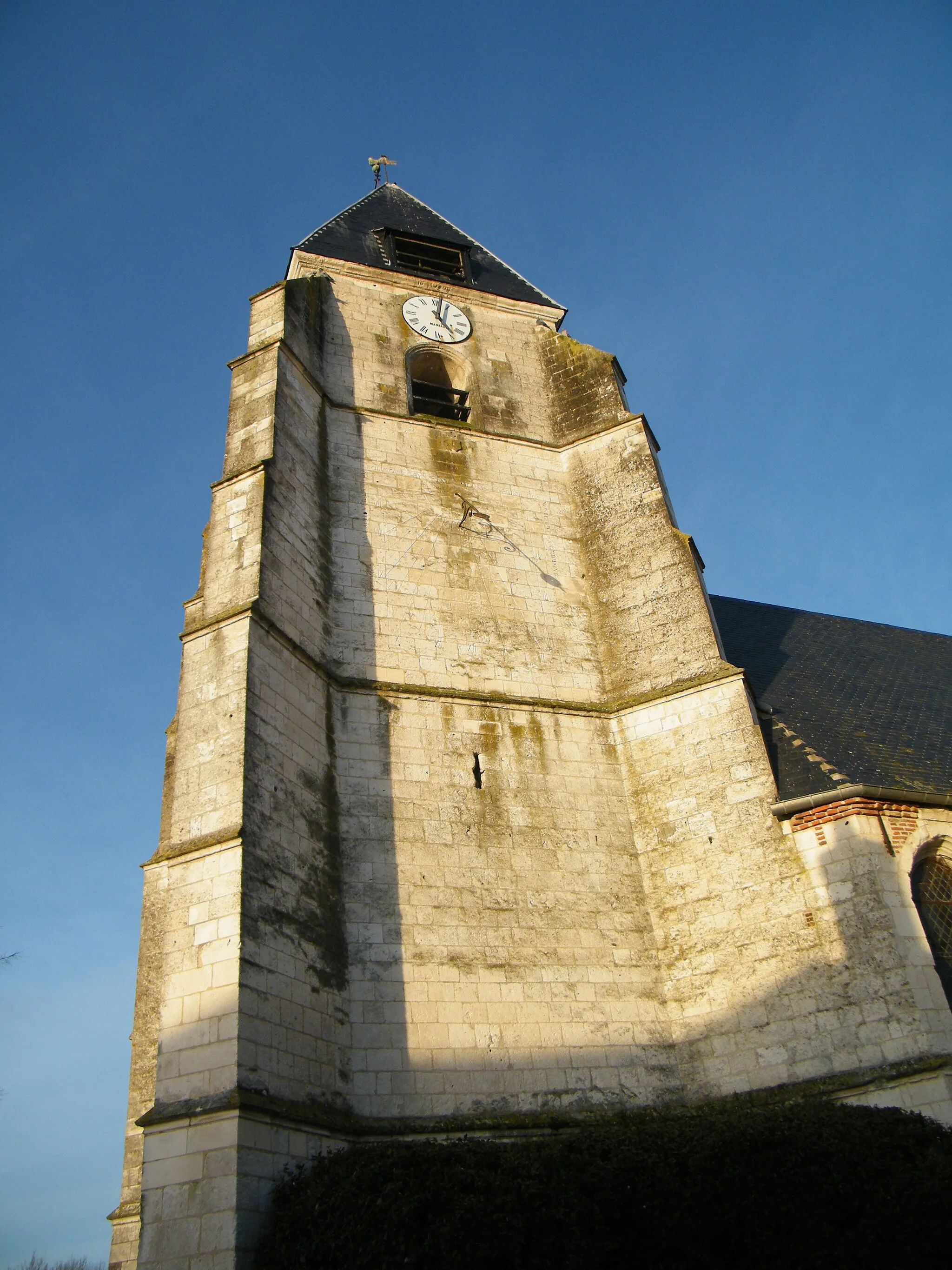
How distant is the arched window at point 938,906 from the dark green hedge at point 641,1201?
7.55 ft

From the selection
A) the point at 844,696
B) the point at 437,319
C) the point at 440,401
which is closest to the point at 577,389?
the point at 440,401

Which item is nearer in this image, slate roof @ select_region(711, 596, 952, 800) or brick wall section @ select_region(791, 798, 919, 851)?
brick wall section @ select_region(791, 798, 919, 851)

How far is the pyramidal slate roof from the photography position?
15.1 meters

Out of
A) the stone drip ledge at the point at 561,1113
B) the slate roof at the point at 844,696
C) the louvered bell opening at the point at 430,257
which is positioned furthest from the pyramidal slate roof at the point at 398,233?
the stone drip ledge at the point at 561,1113

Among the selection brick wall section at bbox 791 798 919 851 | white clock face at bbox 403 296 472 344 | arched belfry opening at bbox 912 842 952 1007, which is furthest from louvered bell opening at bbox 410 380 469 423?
arched belfry opening at bbox 912 842 952 1007

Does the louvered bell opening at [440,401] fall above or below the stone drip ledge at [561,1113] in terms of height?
above

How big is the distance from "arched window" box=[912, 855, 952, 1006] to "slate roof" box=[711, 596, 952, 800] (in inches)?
27.2

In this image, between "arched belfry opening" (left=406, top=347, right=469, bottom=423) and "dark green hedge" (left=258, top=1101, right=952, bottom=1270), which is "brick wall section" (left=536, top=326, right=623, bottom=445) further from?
"dark green hedge" (left=258, top=1101, right=952, bottom=1270)

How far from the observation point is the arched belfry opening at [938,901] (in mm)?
8930

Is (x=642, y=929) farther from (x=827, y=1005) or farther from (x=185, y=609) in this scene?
(x=185, y=609)

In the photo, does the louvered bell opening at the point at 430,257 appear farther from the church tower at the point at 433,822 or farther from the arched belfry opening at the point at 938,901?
the arched belfry opening at the point at 938,901

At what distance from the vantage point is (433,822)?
9.31 meters

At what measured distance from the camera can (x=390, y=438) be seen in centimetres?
1230

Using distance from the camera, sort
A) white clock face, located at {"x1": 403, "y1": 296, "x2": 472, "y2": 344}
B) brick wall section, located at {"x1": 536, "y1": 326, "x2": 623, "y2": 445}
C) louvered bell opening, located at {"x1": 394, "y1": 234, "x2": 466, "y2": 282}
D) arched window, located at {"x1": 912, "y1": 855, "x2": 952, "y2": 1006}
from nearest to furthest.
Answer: arched window, located at {"x1": 912, "y1": 855, "x2": 952, "y2": 1006}
brick wall section, located at {"x1": 536, "y1": 326, "x2": 623, "y2": 445}
white clock face, located at {"x1": 403, "y1": 296, "x2": 472, "y2": 344}
louvered bell opening, located at {"x1": 394, "y1": 234, "x2": 466, "y2": 282}
